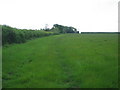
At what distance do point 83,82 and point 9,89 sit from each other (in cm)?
305

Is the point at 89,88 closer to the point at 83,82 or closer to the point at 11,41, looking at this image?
the point at 83,82

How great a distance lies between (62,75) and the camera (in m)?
8.91

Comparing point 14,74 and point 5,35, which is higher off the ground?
point 5,35

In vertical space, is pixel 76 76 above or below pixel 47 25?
below

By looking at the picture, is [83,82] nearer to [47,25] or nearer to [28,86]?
[28,86]

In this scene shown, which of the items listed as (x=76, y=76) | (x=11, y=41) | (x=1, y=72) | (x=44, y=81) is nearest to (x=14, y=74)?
(x=1, y=72)

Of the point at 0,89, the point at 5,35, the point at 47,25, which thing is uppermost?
the point at 47,25

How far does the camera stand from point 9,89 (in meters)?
7.16

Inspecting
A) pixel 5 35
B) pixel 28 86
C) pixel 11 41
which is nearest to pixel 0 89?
pixel 28 86

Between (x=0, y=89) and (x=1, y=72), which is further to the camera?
(x=1, y=72)

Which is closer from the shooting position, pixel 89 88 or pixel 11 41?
pixel 89 88

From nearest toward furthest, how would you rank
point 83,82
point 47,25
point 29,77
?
point 83,82
point 29,77
point 47,25

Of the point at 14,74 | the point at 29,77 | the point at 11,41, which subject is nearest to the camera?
the point at 29,77

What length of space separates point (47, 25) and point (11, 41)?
349ft
